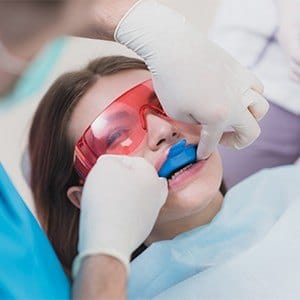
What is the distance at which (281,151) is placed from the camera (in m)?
1.60

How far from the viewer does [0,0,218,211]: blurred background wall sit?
4.78ft

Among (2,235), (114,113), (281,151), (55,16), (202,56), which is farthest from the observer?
(281,151)

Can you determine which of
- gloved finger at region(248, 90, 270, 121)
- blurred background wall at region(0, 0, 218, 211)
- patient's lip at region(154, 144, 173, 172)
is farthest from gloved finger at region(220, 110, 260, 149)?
blurred background wall at region(0, 0, 218, 211)

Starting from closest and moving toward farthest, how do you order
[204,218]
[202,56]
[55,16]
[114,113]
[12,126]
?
1. [55,16]
2. [202,56]
3. [114,113]
4. [204,218]
5. [12,126]

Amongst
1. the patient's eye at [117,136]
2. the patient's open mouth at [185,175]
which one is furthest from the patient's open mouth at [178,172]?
the patient's eye at [117,136]

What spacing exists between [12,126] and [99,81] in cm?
69

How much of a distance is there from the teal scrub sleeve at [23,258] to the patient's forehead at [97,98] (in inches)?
10.0

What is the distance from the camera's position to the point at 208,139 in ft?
3.63

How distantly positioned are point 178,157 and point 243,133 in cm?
12

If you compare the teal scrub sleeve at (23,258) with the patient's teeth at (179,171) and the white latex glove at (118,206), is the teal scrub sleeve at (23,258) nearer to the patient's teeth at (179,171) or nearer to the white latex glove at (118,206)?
the white latex glove at (118,206)

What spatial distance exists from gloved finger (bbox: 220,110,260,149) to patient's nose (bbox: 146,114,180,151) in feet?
0.34

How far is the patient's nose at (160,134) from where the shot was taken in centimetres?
114

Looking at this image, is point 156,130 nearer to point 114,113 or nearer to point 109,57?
point 114,113

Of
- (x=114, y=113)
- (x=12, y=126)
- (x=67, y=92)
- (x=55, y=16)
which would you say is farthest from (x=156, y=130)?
(x=12, y=126)
